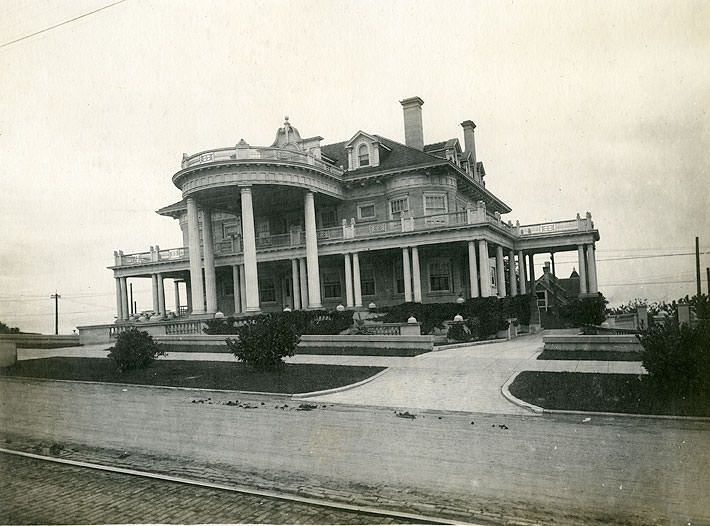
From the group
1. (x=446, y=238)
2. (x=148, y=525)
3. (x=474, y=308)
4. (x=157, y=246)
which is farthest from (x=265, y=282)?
(x=148, y=525)

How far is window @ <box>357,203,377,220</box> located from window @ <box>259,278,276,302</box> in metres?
7.92

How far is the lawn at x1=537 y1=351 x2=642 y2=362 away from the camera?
13.9 meters

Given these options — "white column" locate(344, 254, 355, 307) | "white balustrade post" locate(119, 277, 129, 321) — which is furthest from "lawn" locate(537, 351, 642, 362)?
"white balustrade post" locate(119, 277, 129, 321)

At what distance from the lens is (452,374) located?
13.3 meters

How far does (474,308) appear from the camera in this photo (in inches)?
894

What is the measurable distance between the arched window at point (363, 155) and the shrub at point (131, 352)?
19.2 m

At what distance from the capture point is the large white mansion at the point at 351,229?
26062 millimetres

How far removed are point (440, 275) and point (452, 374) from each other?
55.1ft

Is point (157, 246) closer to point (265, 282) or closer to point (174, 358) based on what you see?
point (265, 282)

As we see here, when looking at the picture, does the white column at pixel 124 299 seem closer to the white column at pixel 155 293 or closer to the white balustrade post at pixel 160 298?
the white column at pixel 155 293

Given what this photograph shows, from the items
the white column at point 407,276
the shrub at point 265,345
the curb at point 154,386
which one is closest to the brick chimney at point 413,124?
the white column at point 407,276

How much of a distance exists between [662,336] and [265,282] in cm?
2772

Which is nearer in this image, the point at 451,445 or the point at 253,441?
the point at 451,445

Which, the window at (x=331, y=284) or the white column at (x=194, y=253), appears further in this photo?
the window at (x=331, y=284)
